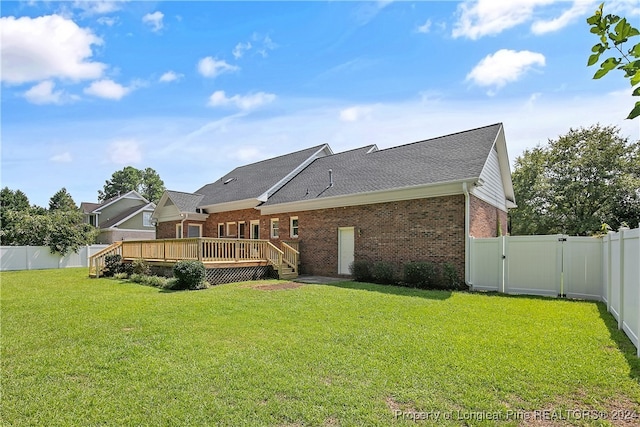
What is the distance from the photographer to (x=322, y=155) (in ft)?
72.5

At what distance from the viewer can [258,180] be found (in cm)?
2097

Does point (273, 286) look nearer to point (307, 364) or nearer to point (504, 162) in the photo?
point (307, 364)

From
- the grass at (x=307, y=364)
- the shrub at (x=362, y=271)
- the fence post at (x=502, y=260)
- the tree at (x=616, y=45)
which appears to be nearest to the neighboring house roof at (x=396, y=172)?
A: the fence post at (x=502, y=260)

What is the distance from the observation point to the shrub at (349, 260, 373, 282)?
526 inches

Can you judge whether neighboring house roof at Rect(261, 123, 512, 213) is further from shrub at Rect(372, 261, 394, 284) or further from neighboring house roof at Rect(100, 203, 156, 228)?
neighboring house roof at Rect(100, 203, 156, 228)

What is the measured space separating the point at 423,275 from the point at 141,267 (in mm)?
12200

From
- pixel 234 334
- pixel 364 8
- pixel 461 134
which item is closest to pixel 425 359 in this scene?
pixel 234 334

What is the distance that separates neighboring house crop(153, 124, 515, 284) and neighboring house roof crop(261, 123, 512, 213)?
0.14 ft

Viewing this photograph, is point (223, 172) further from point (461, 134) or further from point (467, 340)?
point (467, 340)

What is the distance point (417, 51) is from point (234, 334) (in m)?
9.65

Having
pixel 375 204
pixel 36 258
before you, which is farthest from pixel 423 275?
pixel 36 258

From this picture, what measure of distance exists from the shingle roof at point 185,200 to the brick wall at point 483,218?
1636 centimetres

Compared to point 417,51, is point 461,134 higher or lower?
lower

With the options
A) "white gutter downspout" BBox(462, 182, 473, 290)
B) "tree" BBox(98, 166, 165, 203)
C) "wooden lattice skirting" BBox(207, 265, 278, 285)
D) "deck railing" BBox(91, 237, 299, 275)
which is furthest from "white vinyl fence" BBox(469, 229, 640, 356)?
"tree" BBox(98, 166, 165, 203)
